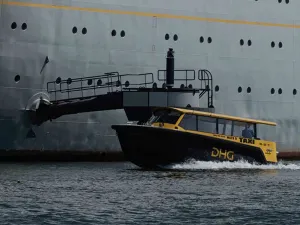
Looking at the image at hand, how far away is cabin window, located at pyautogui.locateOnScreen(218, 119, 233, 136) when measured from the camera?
30.4 m

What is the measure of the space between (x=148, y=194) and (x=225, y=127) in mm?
8314

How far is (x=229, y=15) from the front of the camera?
35.2m

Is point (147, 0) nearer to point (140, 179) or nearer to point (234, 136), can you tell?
point (234, 136)

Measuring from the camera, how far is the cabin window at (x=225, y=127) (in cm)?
3039

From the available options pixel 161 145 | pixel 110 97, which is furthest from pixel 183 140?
pixel 110 97

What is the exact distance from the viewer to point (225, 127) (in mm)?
30578

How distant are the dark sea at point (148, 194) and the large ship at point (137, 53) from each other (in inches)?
74.3

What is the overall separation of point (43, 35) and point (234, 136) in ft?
23.6

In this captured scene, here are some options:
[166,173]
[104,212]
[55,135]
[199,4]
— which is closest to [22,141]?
[55,135]

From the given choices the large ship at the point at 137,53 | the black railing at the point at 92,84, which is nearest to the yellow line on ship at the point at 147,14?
the large ship at the point at 137,53

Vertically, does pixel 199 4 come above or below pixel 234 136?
above

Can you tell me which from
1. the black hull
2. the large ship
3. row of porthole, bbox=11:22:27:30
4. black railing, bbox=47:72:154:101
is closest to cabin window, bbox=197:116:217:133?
the black hull

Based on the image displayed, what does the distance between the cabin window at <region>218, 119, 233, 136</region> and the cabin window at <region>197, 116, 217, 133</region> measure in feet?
0.66

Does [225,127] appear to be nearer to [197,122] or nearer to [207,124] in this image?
[207,124]
